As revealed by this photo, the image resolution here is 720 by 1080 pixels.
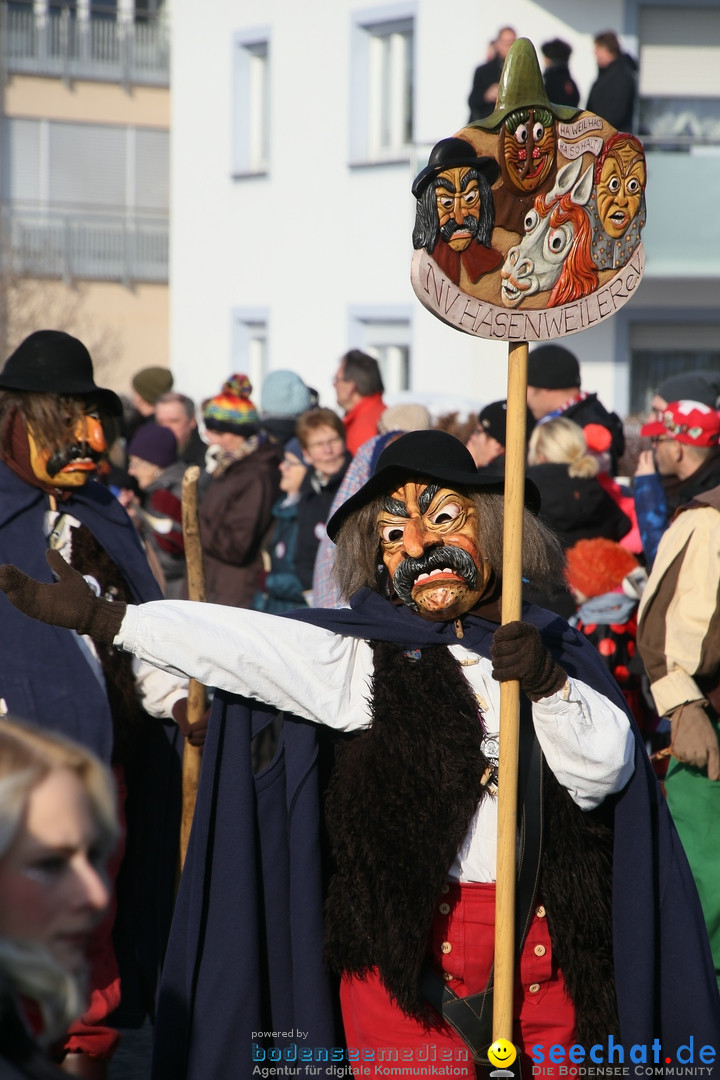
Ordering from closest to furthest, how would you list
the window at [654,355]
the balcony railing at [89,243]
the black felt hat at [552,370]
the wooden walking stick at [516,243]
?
the wooden walking stick at [516,243]
the black felt hat at [552,370]
the window at [654,355]
the balcony railing at [89,243]

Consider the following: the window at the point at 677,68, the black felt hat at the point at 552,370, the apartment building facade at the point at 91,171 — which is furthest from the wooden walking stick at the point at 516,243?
the apartment building facade at the point at 91,171

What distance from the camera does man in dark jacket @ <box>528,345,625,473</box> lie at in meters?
7.26

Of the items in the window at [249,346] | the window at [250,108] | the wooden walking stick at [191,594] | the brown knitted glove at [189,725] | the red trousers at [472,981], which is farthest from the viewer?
the window at [249,346]

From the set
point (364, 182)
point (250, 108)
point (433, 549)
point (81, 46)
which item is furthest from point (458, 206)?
point (81, 46)

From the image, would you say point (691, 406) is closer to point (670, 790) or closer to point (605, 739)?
point (670, 790)

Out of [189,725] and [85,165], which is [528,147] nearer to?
[189,725]

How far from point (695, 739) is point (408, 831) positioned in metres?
1.77

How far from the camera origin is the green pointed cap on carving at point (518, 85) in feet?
10.6

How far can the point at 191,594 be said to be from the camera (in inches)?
185

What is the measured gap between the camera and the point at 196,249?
64.4 ft

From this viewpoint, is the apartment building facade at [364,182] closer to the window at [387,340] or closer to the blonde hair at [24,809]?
the window at [387,340]

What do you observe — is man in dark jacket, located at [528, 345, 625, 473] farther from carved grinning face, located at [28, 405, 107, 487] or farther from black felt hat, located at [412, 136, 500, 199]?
black felt hat, located at [412, 136, 500, 199]

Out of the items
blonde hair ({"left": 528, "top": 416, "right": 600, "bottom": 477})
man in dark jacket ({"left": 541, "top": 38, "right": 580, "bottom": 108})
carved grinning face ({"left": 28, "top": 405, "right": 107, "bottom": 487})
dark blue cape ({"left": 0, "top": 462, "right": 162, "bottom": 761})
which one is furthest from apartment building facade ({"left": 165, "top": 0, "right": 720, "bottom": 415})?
dark blue cape ({"left": 0, "top": 462, "right": 162, "bottom": 761})

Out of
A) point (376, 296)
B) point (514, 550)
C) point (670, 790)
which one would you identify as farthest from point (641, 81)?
point (514, 550)
